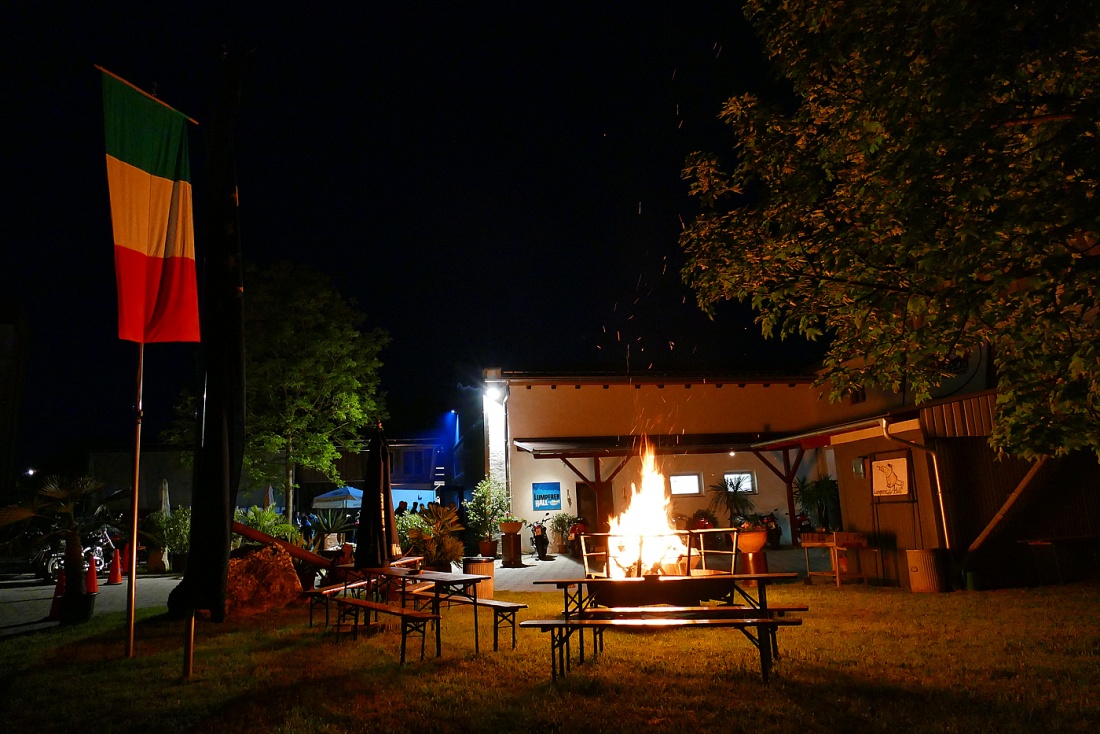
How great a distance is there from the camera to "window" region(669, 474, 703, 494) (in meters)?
21.7

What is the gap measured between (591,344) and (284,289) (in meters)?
12.6

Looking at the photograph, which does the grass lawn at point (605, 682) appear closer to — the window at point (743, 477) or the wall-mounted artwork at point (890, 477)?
the wall-mounted artwork at point (890, 477)

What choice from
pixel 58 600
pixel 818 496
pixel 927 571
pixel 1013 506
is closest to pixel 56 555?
pixel 58 600

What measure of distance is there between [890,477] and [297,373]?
1675cm

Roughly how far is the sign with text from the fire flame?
10574mm

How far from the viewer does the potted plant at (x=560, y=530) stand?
20.0 m

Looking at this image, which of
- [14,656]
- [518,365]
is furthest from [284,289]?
[14,656]

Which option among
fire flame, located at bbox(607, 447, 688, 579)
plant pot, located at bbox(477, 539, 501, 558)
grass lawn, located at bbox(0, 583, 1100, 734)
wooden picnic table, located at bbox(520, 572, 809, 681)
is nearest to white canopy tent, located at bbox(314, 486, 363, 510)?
plant pot, located at bbox(477, 539, 501, 558)

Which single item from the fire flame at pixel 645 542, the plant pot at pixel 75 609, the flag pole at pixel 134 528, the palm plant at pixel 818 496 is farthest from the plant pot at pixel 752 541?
the plant pot at pixel 75 609

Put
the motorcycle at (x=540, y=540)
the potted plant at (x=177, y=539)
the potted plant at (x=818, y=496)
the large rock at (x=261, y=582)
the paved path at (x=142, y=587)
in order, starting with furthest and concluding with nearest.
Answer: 1. the potted plant at (x=818, y=496)
2. the motorcycle at (x=540, y=540)
3. the potted plant at (x=177, y=539)
4. the paved path at (x=142, y=587)
5. the large rock at (x=261, y=582)

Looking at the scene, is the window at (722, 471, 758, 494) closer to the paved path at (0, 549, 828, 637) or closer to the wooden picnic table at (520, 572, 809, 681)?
the paved path at (0, 549, 828, 637)

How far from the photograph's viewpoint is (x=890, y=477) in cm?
1221

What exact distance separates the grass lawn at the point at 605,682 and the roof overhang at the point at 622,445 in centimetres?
1112

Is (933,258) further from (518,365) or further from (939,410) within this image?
(518,365)
